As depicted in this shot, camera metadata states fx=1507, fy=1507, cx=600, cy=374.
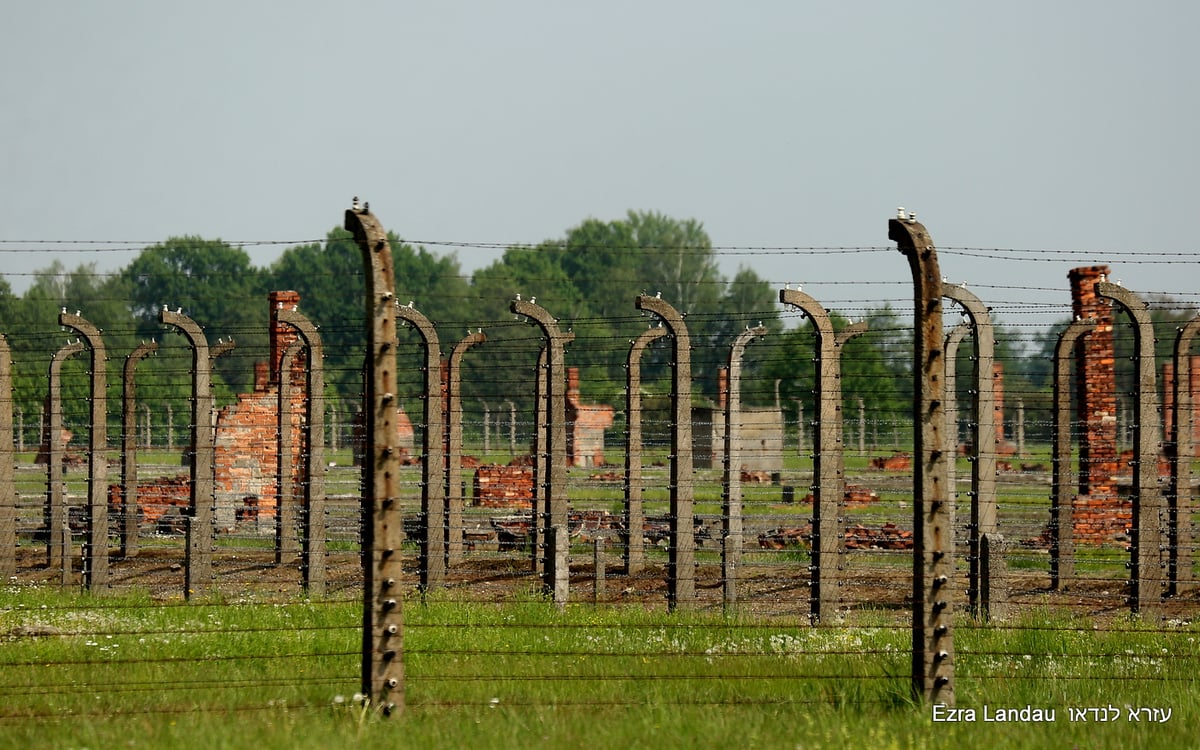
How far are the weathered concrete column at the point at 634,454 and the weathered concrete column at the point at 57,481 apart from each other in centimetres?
618

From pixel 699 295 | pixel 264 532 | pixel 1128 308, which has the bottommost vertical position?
pixel 264 532

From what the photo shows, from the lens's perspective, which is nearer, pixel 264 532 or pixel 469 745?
pixel 469 745

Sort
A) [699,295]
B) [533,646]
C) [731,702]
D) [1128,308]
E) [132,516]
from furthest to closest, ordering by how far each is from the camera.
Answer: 1. [699,295]
2. [132,516]
3. [1128,308]
4. [533,646]
5. [731,702]

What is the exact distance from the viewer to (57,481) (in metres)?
18.0

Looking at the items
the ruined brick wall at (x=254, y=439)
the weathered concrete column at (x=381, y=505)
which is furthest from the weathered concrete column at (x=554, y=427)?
the ruined brick wall at (x=254, y=439)

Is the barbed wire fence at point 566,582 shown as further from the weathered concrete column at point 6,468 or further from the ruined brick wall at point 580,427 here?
the ruined brick wall at point 580,427

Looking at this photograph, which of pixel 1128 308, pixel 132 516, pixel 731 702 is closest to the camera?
pixel 731 702

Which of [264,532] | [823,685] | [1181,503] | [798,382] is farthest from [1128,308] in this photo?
[798,382]

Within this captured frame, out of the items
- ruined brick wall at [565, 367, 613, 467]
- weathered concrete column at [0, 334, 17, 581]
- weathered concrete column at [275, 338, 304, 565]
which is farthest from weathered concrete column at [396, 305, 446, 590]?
weathered concrete column at [0, 334, 17, 581]

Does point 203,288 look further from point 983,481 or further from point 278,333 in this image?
point 983,481

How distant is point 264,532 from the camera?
24.5 meters

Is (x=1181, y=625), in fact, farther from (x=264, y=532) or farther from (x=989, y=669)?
(x=264, y=532)

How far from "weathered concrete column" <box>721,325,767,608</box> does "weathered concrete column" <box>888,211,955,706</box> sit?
5.13m

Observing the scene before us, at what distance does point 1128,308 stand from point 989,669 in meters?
5.05
